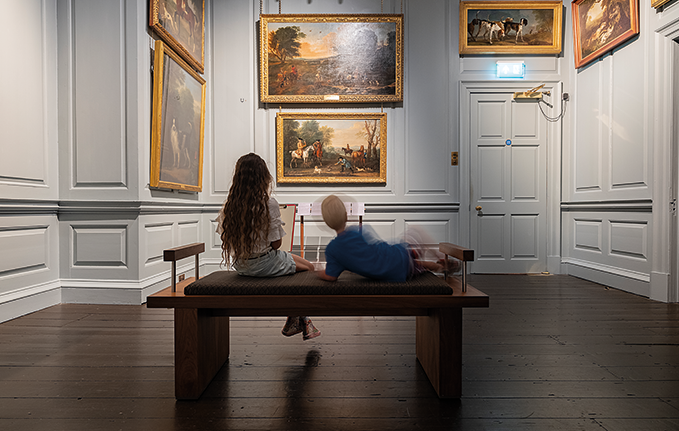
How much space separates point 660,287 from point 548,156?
8.55 feet

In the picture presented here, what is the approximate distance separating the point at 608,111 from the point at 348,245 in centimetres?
501

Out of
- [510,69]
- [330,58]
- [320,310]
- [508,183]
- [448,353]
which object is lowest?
[448,353]

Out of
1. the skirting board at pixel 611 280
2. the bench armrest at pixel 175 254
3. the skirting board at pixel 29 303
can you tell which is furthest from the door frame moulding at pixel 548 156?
the skirting board at pixel 29 303

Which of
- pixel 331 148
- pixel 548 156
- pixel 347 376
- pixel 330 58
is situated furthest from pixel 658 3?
pixel 347 376

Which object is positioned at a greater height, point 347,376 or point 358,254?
point 358,254

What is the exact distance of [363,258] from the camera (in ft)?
6.75

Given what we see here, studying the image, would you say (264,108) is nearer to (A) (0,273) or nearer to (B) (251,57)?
(B) (251,57)

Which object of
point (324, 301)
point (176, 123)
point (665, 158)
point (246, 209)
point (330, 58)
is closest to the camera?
point (324, 301)

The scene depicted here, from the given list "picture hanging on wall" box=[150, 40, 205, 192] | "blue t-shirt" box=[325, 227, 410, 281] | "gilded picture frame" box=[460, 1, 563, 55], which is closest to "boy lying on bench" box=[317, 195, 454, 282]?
"blue t-shirt" box=[325, 227, 410, 281]

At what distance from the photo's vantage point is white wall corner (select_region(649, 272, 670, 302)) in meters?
4.15

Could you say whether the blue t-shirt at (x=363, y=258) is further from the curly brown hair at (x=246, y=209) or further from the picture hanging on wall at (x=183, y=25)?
the picture hanging on wall at (x=183, y=25)

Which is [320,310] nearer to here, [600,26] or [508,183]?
[508,183]

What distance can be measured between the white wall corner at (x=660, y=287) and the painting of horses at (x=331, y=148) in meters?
3.58

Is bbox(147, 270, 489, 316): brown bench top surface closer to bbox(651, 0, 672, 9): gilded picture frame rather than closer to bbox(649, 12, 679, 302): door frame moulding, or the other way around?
bbox(649, 12, 679, 302): door frame moulding
